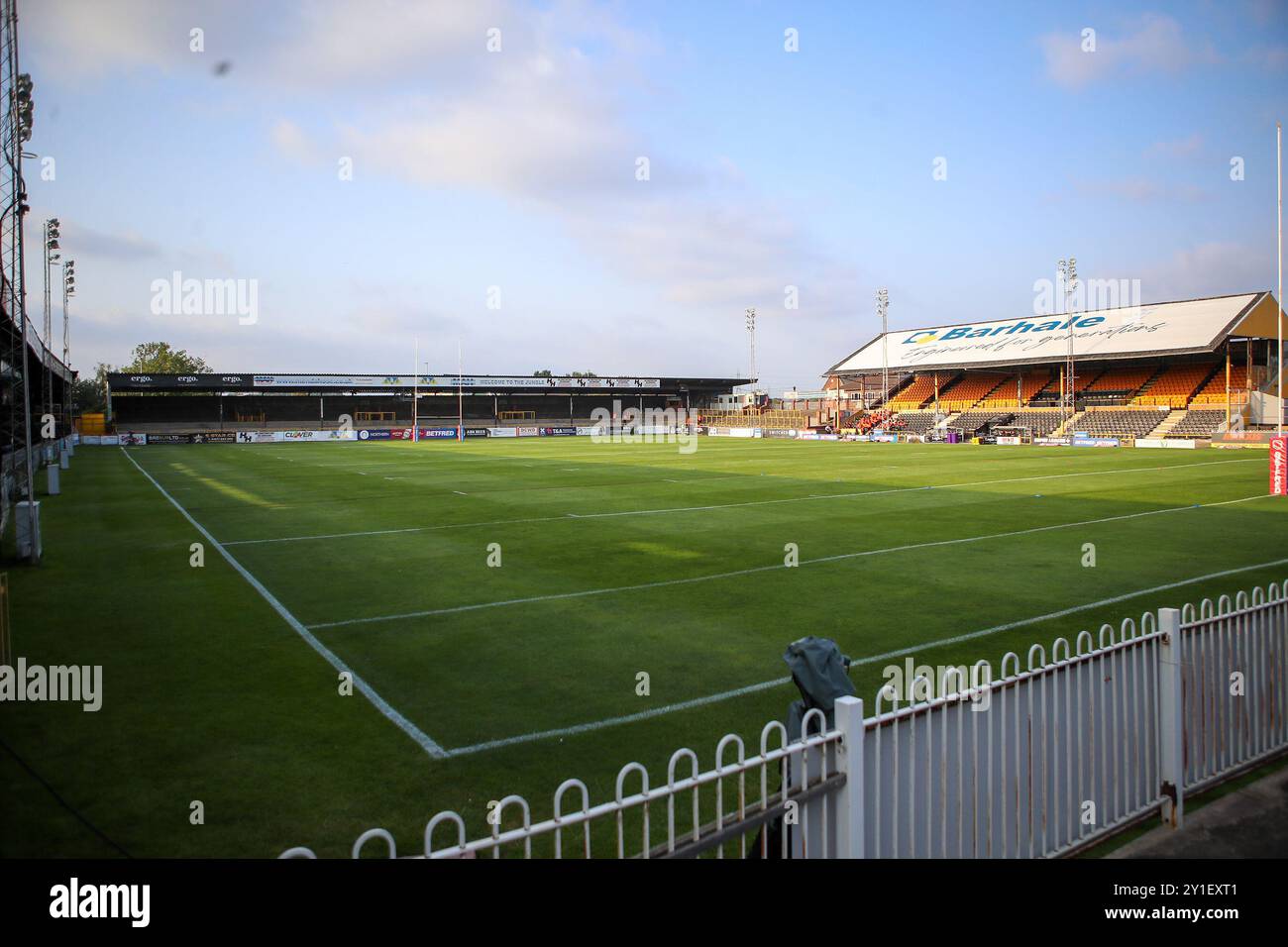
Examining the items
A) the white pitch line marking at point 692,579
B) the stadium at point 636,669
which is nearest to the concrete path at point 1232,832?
the stadium at point 636,669

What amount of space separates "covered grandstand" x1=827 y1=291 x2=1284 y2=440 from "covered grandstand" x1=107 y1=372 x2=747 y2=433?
1121 inches

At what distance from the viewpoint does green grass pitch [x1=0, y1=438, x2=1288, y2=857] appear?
263 inches

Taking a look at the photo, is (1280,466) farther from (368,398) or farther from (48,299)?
(368,398)

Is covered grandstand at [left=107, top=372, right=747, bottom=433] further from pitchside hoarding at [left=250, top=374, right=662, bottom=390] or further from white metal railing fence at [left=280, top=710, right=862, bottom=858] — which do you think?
white metal railing fence at [left=280, top=710, right=862, bottom=858]

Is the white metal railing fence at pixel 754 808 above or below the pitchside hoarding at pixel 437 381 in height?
below

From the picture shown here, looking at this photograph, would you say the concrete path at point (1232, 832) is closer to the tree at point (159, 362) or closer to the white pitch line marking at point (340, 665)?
the white pitch line marking at point (340, 665)

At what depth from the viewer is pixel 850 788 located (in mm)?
4453

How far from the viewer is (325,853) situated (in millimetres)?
5551

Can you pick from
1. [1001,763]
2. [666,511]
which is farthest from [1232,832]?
[666,511]

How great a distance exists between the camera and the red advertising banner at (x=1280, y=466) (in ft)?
84.5

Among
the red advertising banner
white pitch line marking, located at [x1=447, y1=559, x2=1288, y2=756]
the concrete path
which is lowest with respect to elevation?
the concrete path

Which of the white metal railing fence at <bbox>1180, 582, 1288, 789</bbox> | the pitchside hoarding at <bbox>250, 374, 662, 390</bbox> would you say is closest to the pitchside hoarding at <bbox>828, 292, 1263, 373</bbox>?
the pitchside hoarding at <bbox>250, 374, 662, 390</bbox>

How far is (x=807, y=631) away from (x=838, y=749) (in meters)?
6.64
